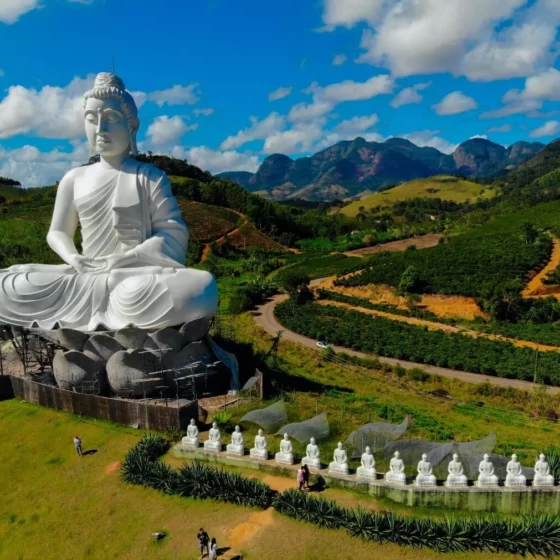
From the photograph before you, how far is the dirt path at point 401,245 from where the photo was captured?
216 feet

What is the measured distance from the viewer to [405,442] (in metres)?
10.1

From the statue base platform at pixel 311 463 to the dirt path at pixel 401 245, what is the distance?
53.6 metres

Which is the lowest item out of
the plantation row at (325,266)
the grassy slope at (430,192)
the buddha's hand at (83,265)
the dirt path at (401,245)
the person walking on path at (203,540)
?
the person walking on path at (203,540)

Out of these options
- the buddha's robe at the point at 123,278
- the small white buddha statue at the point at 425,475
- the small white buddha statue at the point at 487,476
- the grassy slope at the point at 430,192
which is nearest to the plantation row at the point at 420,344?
the buddha's robe at the point at 123,278

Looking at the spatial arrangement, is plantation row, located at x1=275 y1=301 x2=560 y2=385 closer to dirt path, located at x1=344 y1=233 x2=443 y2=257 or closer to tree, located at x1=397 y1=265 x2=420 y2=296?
tree, located at x1=397 y1=265 x2=420 y2=296

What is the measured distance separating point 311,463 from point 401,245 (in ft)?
200

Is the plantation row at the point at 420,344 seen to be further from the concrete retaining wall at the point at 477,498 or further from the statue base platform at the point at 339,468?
the statue base platform at the point at 339,468

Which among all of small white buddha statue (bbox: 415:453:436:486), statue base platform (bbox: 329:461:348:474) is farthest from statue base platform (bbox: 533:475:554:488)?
statue base platform (bbox: 329:461:348:474)

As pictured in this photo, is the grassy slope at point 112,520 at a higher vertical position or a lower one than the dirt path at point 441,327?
higher

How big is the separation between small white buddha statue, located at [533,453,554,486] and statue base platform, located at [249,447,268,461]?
4982mm

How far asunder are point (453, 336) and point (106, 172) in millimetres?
21292

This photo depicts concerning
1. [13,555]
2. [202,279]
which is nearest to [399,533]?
[13,555]

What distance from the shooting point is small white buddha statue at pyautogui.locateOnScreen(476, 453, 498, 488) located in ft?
31.3

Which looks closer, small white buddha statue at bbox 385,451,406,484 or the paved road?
small white buddha statue at bbox 385,451,406,484
